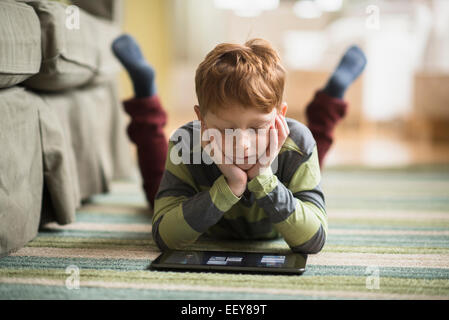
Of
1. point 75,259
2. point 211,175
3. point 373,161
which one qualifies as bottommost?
point 373,161

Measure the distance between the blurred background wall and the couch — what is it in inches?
47.7

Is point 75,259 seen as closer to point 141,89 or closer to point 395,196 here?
point 141,89

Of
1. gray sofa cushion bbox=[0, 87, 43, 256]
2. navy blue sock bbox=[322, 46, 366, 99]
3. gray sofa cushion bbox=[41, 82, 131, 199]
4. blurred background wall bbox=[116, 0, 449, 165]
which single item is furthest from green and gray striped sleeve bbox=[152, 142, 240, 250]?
blurred background wall bbox=[116, 0, 449, 165]

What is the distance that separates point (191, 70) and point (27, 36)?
115 inches

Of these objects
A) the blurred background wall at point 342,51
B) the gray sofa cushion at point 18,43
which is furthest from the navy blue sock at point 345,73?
the blurred background wall at point 342,51

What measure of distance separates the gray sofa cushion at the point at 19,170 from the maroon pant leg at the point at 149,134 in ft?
0.76

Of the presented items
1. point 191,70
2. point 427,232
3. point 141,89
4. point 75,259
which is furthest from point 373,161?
point 191,70

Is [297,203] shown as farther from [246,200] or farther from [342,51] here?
[342,51]

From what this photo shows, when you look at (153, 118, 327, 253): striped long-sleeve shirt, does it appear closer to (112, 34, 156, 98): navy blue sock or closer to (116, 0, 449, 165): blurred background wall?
(112, 34, 156, 98): navy blue sock

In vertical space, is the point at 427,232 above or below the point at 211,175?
below

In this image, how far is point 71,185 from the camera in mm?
1130

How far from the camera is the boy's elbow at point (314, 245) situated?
887 millimetres

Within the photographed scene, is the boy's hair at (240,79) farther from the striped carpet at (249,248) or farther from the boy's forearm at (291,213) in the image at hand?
the striped carpet at (249,248)
